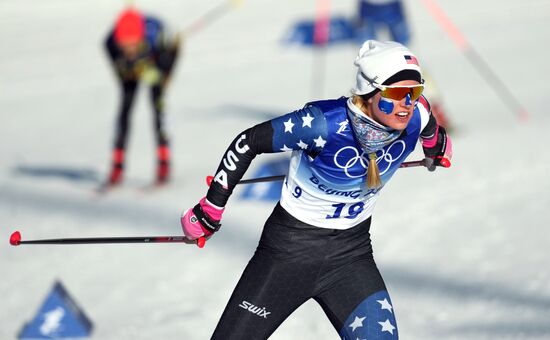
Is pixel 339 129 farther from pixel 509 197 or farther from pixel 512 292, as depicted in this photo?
pixel 509 197

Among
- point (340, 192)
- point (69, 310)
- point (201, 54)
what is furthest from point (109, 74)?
point (340, 192)

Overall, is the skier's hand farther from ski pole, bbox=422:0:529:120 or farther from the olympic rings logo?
ski pole, bbox=422:0:529:120

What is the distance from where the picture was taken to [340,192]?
4234 millimetres

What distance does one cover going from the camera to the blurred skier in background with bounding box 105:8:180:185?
844 cm

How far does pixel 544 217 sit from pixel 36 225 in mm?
4193

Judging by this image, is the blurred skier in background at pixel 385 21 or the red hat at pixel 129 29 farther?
the blurred skier in background at pixel 385 21

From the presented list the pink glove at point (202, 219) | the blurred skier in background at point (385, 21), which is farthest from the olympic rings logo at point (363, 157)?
the blurred skier in background at point (385, 21)

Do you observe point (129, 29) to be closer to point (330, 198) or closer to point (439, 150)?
point (439, 150)

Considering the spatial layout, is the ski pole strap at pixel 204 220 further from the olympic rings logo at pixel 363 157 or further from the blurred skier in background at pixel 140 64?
the blurred skier in background at pixel 140 64

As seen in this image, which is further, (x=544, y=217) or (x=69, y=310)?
(x=544, y=217)

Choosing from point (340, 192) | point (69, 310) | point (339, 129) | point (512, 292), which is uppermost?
point (339, 129)

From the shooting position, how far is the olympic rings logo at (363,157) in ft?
13.4

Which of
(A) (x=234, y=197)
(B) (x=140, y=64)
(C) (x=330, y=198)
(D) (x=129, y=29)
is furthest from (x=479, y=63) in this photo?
(C) (x=330, y=198)

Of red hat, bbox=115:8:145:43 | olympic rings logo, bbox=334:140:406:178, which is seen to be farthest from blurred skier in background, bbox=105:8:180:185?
olympic rings logo, bbox=334:140:406:178
